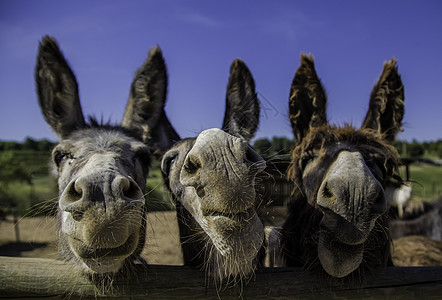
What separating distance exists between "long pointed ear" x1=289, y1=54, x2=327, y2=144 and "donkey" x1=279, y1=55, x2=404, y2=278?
0.4 inches

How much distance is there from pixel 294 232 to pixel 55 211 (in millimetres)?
2255

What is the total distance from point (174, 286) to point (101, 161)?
1033 mm

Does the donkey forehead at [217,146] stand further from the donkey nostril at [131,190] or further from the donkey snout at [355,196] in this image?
the donkey snout at [355,196]

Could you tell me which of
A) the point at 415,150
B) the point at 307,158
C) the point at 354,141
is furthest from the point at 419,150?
the point at 307,158

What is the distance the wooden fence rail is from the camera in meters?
2.02

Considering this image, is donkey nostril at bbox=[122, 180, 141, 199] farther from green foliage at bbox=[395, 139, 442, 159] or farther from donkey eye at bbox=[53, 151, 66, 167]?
green foliage at bbox=[395, 139, 442, 159]

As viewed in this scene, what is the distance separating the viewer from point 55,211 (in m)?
2.55

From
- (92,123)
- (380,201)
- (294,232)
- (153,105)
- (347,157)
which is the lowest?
(294,232)

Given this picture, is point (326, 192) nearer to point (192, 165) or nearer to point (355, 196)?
point (355, 196)

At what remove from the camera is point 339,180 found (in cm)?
225

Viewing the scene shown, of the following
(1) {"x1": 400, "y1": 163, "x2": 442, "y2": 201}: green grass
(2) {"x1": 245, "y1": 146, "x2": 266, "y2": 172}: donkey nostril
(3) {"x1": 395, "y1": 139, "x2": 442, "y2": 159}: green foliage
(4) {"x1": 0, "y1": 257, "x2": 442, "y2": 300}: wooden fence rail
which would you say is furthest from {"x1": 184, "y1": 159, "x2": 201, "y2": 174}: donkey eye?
(3) {"x1": 395, "y1": 139, "x2": 442, "y2": 159}: green foliage

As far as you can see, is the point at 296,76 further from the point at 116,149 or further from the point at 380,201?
the point at 116,149

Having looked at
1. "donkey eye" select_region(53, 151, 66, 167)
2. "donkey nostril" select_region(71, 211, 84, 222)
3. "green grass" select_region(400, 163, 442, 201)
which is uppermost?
"donkey eye" select_region(53, 151, 66, 167)

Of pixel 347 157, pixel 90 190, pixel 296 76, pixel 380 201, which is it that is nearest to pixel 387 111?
pixel 296 76
